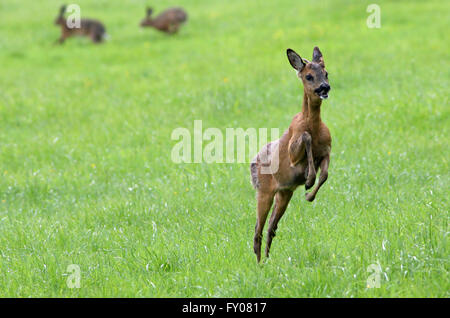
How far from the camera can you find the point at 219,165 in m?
10.1

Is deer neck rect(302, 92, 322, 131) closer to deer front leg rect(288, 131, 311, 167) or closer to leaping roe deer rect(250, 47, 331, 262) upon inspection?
leaping roe deer rect(250, 47, 331, 262)

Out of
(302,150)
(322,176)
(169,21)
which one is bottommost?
(322,176)

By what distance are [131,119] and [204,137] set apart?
7.68 ft

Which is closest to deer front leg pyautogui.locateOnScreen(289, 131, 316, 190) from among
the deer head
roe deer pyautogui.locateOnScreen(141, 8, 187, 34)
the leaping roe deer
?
the leaping roe deer

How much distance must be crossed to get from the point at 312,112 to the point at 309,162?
1.36 ft

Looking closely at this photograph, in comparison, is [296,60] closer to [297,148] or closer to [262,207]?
[297,148]

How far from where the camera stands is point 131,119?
13.6 m

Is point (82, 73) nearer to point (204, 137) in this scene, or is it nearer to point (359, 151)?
point (204, 137)

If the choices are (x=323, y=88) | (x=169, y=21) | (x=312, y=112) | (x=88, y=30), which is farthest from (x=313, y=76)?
(x=88, y=30)

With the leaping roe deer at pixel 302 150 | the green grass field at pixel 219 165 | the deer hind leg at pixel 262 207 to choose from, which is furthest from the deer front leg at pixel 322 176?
the green grass field at pixel 219 165

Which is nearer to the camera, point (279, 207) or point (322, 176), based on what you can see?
point (322, 176)

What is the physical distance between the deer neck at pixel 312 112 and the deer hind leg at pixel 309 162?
10 cm
